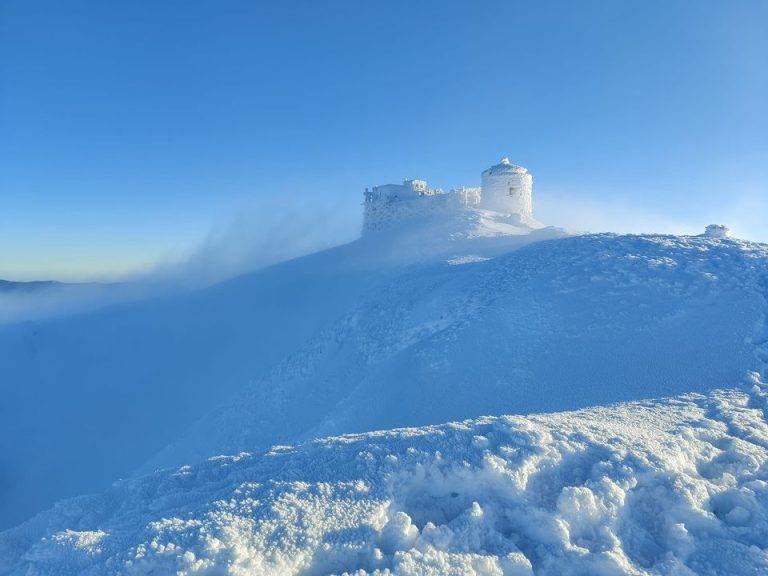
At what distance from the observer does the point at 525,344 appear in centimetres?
1748

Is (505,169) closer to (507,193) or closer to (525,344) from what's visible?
(507,193)

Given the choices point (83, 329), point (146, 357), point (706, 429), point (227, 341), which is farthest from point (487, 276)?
point (83, 329)

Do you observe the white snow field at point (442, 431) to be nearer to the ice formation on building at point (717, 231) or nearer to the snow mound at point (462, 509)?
the snow mound at point (462, 509)

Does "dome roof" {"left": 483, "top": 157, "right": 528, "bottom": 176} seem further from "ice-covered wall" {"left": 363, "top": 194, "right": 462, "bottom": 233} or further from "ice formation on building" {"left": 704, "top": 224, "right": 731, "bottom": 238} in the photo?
"ice formation on building" {"left": 704, "top": 224, "right": 731, "bottom": 238}

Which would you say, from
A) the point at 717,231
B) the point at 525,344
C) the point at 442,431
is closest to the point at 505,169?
the point at 717,231

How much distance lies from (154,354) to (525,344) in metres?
29.9

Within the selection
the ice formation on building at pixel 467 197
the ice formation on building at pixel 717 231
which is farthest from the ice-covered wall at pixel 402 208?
the ice formation on building at pixel 717 231

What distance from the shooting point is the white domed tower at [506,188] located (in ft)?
163

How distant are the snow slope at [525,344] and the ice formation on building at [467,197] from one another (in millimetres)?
24288

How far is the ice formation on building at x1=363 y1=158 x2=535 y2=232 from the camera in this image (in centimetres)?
4978

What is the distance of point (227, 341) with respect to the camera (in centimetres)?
3606

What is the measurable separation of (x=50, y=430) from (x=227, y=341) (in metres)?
12.0

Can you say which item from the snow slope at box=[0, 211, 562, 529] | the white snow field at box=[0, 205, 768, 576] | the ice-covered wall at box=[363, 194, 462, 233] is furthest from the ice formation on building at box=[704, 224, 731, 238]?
the ice-covered wall at box=[363, 194, 462, 233]

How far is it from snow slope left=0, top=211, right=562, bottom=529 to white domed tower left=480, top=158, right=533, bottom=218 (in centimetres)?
356
